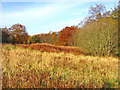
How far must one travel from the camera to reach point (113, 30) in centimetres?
1138

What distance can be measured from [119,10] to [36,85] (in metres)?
11.7

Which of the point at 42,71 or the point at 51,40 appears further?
the point at 51,40

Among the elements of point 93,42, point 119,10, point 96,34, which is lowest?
point 93,42

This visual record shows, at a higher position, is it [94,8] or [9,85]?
[94,8]

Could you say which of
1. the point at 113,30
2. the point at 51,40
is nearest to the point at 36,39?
the point at 51,40

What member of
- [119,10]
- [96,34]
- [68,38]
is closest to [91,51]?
[96,34]

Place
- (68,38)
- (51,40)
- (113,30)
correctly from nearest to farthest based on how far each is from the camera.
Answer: (113,30), (68,38), (51,40)

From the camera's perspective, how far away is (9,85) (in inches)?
113

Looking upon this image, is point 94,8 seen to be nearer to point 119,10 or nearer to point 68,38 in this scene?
point 119,10

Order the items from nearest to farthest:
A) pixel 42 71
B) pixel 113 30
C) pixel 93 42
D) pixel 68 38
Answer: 1. pixel 42 71
2. pixel 113 30
3. pixel 93 42
4. pixel 68 38

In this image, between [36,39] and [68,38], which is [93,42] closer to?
[68,38]

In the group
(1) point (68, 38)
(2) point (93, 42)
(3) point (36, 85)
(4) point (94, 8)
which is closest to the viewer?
(3) point (36, 85)

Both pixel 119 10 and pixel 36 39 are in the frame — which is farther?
pixel 36 39

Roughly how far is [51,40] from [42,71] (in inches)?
922
